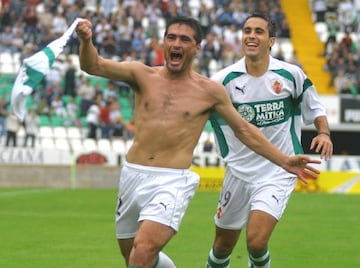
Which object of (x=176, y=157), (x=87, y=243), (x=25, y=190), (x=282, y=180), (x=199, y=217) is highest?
(x=176, y=157)

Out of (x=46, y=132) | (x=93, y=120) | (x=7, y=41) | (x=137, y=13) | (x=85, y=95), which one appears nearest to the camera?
(x=93, y=120)

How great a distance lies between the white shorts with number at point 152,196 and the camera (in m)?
8.52

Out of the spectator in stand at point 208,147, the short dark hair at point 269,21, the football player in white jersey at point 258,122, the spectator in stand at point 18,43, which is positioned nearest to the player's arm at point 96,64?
the football player in white jersey at point 258,122

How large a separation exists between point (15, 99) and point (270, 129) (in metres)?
2.98

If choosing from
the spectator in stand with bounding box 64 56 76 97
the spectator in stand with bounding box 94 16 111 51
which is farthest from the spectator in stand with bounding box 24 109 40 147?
the spectator in stand with bounding box 94 16 111 51

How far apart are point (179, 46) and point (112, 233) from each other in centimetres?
914

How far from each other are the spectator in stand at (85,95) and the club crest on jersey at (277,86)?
2200 cm

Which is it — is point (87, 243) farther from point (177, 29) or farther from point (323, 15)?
point (323, 15)

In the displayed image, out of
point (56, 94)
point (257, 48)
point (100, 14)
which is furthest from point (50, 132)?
point (257, 48)

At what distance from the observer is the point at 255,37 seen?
Answer: 33.8 feet

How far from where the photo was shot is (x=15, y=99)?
8320mm

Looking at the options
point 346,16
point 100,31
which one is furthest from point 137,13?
point 346,16

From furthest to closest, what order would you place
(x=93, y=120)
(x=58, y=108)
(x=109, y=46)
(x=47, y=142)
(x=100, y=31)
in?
(x=100, y=31) → (x=109, y=46) → (x=58, y=108) → (x=47, y=142) → (x=93, y=120)

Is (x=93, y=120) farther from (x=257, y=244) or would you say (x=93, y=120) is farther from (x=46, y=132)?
(x=257, y=244)
